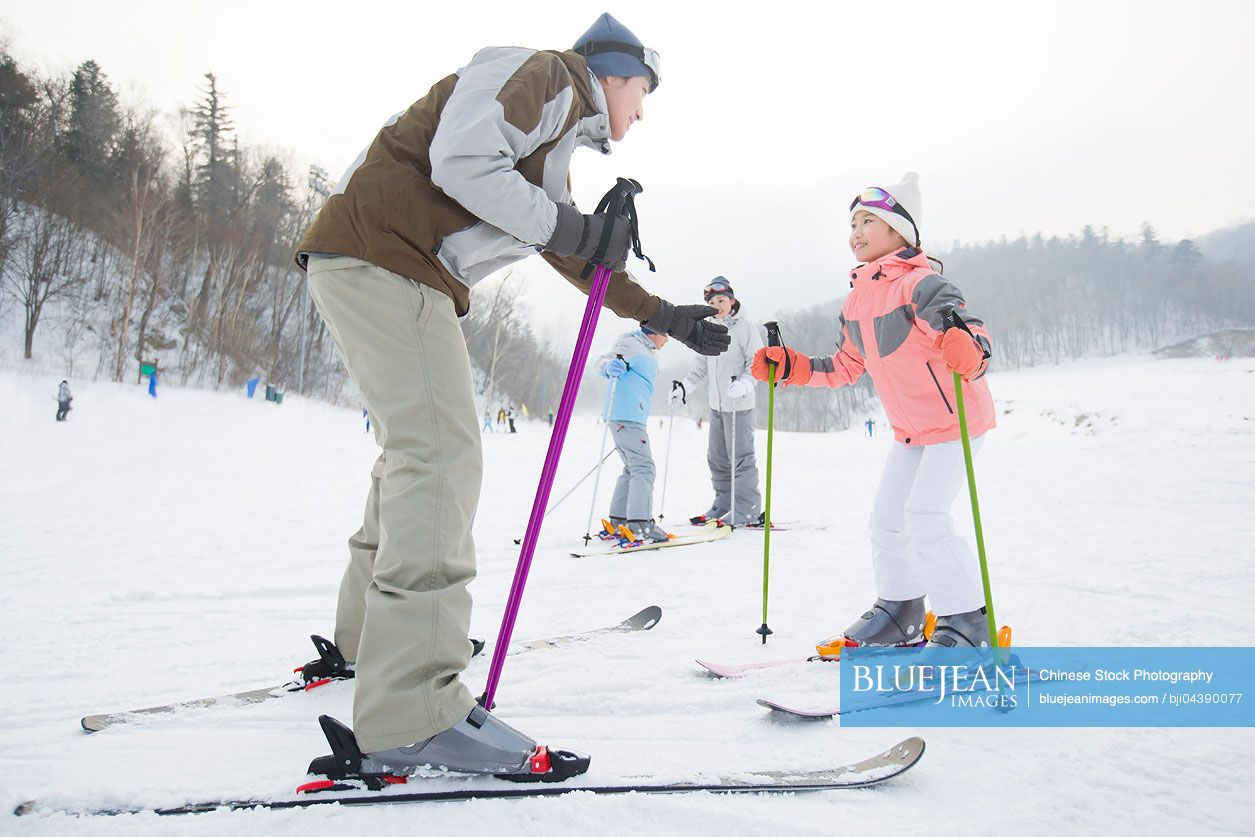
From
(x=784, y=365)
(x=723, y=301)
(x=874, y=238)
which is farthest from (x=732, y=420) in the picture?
(x=874, y=238)

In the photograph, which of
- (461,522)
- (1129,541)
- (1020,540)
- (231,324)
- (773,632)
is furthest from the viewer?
(231,324)

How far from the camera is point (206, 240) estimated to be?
96.4ft

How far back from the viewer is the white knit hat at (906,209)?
9.62 ft

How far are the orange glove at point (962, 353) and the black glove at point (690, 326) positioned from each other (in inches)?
31.9

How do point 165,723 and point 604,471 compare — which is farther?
point 604,471

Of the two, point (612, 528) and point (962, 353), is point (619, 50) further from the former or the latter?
point (612, 528)

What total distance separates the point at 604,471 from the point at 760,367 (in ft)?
33.7

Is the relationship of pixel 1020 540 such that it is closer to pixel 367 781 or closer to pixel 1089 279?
pixel 367 781

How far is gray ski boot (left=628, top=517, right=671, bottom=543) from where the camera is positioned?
18.5ft

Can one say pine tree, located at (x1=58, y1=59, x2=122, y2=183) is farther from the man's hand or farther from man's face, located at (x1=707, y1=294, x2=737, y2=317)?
man's face, located at (x1=707, y1=294, x2=737, y2=317)

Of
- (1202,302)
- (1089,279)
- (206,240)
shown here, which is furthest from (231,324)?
(1089,279)

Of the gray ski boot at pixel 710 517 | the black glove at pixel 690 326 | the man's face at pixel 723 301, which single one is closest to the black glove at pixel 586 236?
the black glove at pixel 690 326

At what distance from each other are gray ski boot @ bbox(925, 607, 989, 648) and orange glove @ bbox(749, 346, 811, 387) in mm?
1256

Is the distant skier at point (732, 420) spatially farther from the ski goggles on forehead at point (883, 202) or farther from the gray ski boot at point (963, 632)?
the gray ski boot at point (963, 632)
